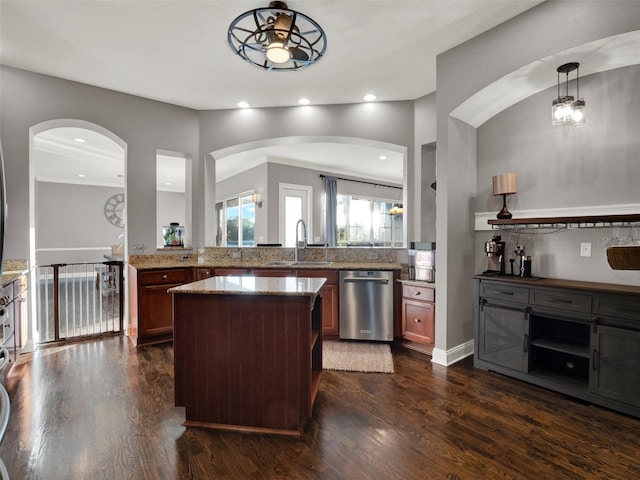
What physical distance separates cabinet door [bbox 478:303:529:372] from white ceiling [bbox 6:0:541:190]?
2.44 metres

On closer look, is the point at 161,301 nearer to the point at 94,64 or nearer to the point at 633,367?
the point at 94,64

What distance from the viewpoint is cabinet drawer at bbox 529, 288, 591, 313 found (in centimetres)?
240

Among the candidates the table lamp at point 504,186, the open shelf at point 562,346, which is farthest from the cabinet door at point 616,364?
the table lamp at point 504,186

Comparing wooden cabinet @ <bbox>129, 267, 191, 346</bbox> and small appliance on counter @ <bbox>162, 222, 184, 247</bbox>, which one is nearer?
wooden cabinet @ <bbox>129, 267, 191, 346</bbox>

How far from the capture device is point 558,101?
2523mm

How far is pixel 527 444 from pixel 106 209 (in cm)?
1126

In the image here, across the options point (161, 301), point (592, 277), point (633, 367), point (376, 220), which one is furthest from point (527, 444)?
point (376, 220)

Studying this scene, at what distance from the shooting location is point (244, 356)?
2072 millimetres

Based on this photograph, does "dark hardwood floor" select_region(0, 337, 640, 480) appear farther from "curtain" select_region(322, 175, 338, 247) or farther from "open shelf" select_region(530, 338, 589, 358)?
"curtain" select_region(322, 175, 338, 247)

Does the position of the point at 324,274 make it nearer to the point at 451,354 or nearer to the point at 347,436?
the point at 451,354

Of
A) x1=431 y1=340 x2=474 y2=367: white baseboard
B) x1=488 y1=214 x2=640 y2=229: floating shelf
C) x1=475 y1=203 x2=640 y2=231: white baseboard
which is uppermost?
x1=475 y1=203 x2=640 y2=231: white baseboard

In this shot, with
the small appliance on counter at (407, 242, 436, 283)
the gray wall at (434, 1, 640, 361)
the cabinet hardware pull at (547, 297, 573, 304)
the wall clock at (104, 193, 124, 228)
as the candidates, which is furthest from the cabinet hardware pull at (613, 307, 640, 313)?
the wall clock at (104, 193, 124, 228)

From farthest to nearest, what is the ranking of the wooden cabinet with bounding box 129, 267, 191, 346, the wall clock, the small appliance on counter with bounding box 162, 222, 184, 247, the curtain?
the wall clock, the curtain, the small appliance on counter with bounding box 162, 222, 184, 247, the wooden cabinet with bounding box 129, 267, 191, 346

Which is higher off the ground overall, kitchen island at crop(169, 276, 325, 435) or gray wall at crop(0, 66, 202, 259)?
gray wall at crop(0, 66, 202, 259)
